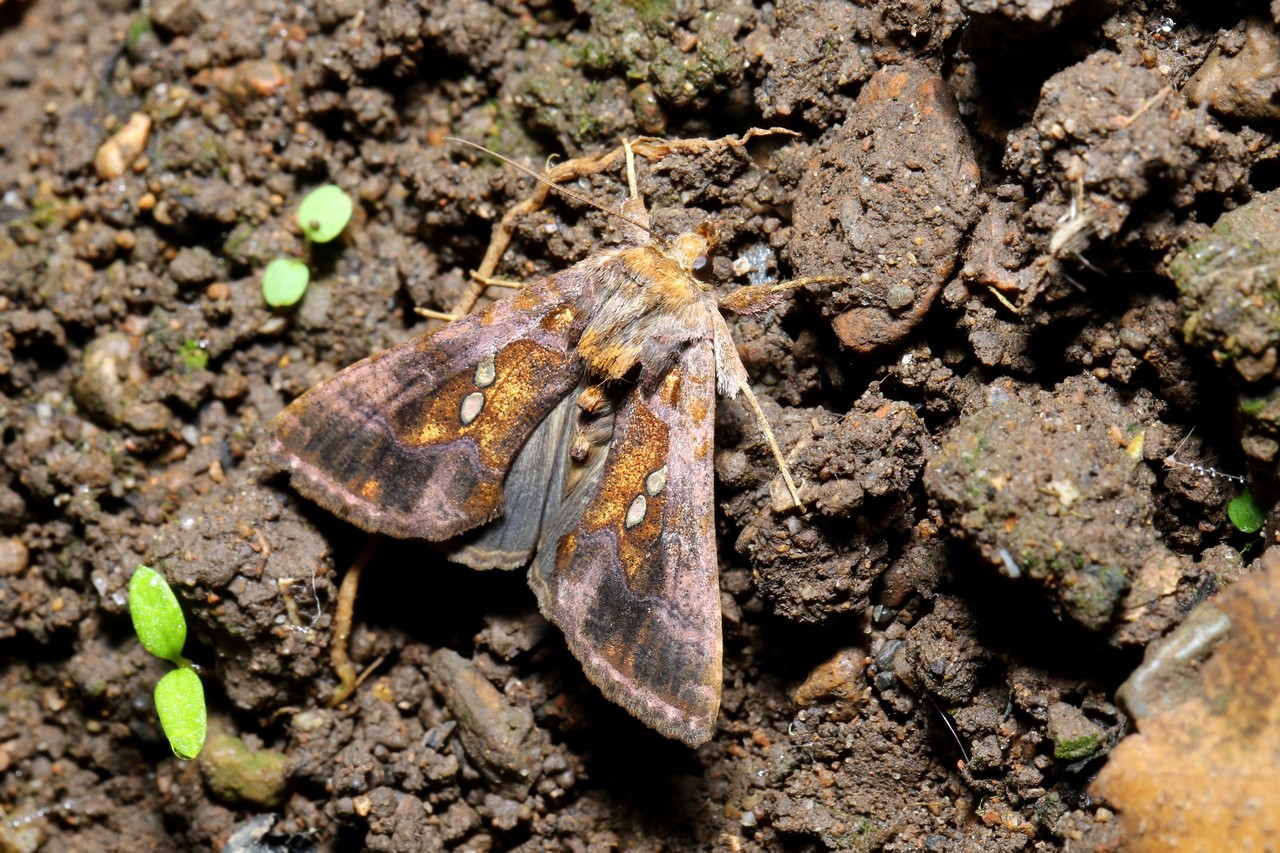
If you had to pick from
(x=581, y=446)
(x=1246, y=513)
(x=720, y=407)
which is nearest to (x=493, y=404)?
(x=581, y=446)

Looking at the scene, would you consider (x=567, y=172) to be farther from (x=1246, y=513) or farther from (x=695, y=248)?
(x=1246, y=513)

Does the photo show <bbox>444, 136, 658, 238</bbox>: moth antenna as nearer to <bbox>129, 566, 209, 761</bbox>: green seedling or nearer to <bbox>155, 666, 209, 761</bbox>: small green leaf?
<bbox>129, 566, 209, 761</bbox>: green seedling

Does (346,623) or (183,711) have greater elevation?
(346,623)

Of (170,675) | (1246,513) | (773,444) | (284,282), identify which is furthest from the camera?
(284,282)

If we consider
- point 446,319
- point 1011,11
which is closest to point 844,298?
point 1011,11

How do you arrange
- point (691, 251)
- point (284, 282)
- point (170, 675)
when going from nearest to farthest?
point (691, 251), point (170, 675), point (284, 282)

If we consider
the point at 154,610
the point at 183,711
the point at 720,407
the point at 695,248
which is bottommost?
the point at 183,711

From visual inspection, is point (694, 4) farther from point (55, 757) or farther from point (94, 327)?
point (55, 757)
